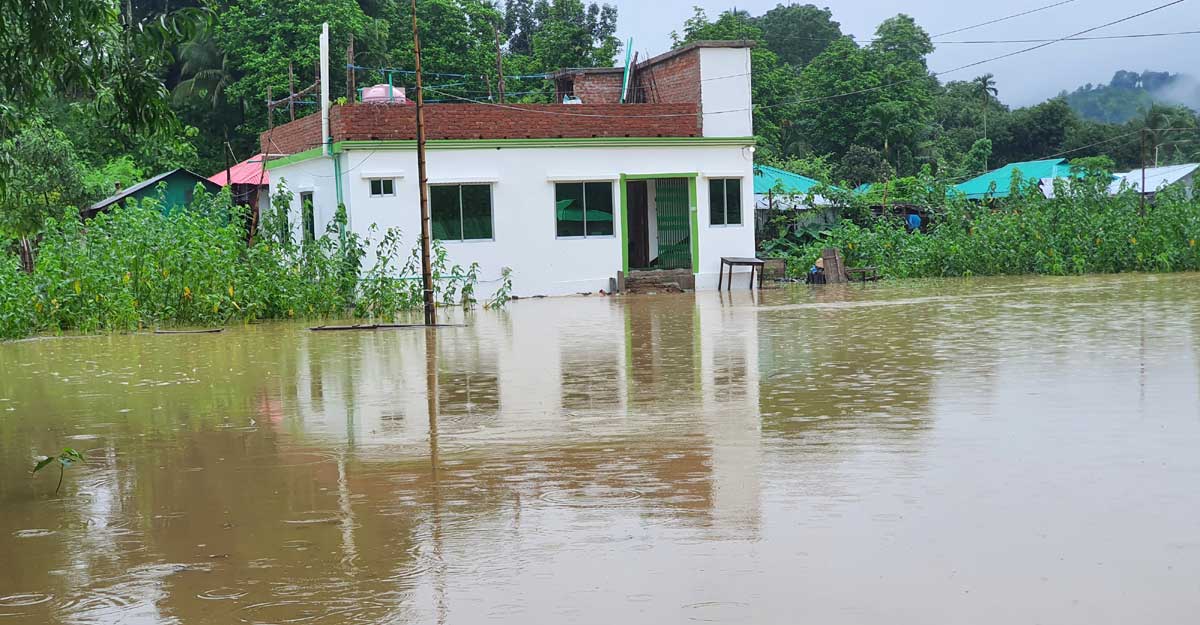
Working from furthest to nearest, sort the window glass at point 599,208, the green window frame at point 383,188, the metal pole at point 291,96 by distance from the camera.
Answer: the metal pole at point 291,96 → the window glass at point 599,208 → the green window frame at point 383,188

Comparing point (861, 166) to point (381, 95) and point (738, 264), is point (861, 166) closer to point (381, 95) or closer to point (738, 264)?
point (738, 264)

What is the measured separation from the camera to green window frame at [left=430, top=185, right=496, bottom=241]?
29.0 metres

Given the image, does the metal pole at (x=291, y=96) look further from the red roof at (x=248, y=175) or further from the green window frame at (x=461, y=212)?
the green window frame at (x=461, y=212)

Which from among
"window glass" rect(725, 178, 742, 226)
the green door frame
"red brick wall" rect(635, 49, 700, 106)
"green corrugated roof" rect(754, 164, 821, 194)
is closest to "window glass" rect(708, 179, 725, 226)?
"window glass" rect(725, 178, 742, 226)

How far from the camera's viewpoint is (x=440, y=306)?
89.4 feet

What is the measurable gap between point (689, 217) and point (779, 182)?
6.53 metres

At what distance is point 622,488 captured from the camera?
7.38 metres

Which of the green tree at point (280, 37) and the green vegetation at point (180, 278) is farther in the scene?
the green tree at point (280, 37)

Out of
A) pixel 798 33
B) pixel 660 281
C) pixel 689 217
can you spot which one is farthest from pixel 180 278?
pixel 798 33

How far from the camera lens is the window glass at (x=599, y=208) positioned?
30672mm

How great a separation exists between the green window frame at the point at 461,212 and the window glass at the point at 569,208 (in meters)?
1.84

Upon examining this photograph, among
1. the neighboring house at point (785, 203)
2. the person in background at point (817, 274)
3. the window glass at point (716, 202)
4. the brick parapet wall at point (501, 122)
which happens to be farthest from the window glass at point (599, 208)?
the neighboring house at point (785, 203)

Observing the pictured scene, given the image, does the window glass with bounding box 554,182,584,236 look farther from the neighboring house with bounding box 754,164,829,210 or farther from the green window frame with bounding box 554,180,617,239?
the neighboring house with bounding box 754,164,829,210

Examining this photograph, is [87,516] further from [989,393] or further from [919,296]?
[919,296]
